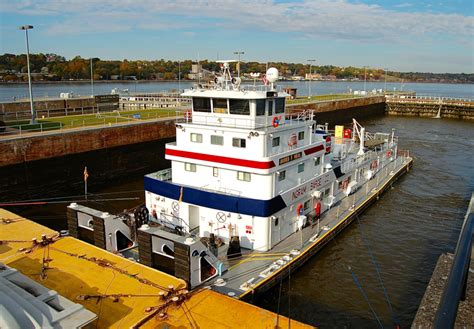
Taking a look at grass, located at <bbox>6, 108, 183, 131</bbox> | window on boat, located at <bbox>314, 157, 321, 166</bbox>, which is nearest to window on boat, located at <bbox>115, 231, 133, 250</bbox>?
window on boat, located at <bbox>314, 157, 321, 166</bbox>

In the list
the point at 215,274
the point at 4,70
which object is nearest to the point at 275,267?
the point at 215,274

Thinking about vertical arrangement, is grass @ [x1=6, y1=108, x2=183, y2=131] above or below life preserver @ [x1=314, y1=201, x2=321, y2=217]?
above

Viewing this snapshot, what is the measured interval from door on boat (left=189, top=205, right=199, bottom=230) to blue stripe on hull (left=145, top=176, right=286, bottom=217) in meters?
0.67

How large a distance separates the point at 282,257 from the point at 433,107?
2816 inches

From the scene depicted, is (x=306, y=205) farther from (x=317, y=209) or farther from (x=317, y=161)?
(x=317, y=161)

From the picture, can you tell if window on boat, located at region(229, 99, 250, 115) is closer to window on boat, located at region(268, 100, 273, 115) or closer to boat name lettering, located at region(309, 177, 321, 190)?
window on boat, located at region(268, 100, 273, 115)

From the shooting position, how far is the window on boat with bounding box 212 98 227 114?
606 inches

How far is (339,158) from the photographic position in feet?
76.6

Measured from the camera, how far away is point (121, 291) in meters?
9.11

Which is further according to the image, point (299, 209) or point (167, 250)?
point (299, 209)

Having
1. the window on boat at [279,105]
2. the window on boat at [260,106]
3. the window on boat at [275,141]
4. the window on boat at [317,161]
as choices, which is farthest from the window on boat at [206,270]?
the window on boat at [317,161]

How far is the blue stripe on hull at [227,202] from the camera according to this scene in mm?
13531

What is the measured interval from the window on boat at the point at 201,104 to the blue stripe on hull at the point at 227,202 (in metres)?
3.35

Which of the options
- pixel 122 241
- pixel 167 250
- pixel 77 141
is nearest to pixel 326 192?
pixel 167 250
